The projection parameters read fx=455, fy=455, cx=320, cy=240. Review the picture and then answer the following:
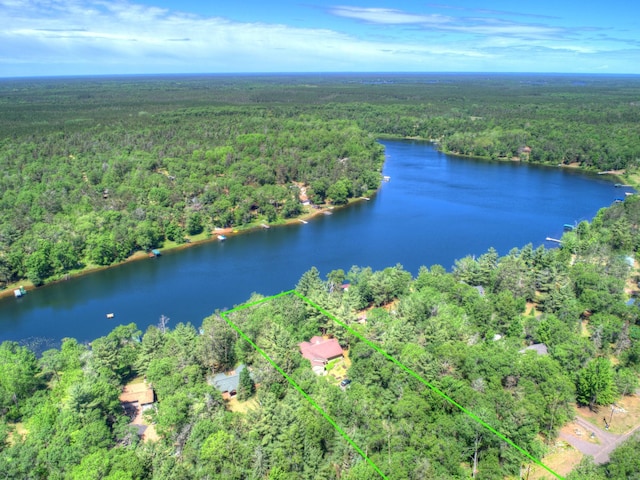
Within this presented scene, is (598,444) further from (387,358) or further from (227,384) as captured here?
(227,384)

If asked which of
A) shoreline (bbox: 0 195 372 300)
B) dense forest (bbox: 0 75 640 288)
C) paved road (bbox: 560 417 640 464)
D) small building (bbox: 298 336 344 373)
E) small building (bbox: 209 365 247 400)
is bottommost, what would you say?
shoreline (bbox: 0 195 372 300)

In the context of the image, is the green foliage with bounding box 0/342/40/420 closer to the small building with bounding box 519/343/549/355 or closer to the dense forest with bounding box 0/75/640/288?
the dense forest with bounding box 0/75/640/288

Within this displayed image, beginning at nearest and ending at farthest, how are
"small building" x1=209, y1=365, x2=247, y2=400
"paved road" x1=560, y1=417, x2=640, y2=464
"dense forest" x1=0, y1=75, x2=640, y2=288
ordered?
"paved road" x1=560, y1=417, x2=640, y2=464 → "small building" x1=209, y1=365, x2=247, y2=400 → "dense forest" x1=0, y1=75, x2=640, y2=288

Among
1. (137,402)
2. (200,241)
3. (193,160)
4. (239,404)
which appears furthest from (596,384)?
(193,160)

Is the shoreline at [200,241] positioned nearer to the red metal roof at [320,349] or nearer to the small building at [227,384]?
the small building at [227,384]

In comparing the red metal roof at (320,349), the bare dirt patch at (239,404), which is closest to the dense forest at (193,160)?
the bare dirt patch at (239,404)

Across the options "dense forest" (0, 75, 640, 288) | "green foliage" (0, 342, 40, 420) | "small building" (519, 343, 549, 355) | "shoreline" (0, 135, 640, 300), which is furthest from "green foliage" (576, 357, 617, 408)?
"dense forest" (0, 75, 640, 288)
